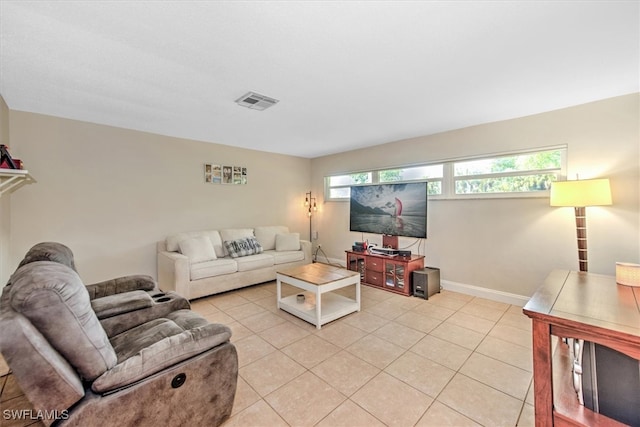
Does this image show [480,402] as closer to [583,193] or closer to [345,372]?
[345,372]

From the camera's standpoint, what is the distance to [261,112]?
3053 millimetres

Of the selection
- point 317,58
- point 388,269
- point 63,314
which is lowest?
point 388,269

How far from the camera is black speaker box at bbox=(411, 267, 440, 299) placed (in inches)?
138

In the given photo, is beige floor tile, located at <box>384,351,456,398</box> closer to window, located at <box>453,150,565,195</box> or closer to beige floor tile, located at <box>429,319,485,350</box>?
beige floor tile, located at <box>429,319,485,350</box>

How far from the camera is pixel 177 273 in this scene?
3309 mm

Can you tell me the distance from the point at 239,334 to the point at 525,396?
2339 millimetres

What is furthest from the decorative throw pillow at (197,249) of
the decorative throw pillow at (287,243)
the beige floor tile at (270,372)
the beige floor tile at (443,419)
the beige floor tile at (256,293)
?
the beige floor tile at (443,419)

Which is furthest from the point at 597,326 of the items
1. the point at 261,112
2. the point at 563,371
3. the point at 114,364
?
the point at 261,112

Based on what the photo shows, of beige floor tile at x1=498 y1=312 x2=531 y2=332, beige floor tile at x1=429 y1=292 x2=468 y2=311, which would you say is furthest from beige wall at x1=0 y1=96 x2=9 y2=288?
beige floor tile at x1=498 y1=312 x2=531 y2=332

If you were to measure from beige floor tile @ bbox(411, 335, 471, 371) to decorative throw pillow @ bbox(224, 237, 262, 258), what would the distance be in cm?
280

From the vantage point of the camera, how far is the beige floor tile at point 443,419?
1519mm

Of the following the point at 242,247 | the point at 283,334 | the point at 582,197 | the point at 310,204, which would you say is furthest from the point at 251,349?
the point at 310,204

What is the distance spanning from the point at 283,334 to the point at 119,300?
1.42m

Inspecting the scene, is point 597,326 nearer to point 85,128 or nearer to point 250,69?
point 250,69
